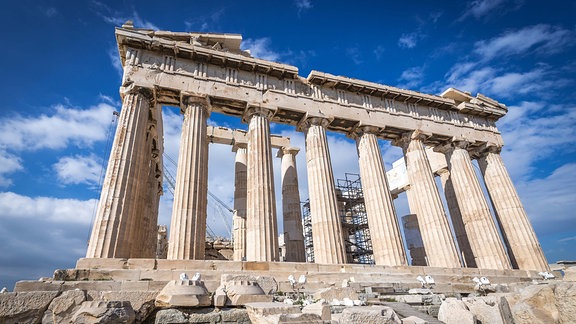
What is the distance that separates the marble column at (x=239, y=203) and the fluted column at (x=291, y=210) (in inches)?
108

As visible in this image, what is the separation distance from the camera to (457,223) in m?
22.8

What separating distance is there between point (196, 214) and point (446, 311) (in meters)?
10.2

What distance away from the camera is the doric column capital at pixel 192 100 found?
1566 centimetres

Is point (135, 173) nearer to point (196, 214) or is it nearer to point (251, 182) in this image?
point (196, 214)

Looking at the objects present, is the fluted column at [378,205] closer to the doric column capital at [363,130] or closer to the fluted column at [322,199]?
the doric column capital at [363,130]

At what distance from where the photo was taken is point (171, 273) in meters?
10.3

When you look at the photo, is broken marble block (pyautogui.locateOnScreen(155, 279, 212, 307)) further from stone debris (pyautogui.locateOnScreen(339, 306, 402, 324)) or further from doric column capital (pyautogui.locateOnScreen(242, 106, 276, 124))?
doric column capital (pyautogui.locateOnScreen(242, 106, 276, 124))

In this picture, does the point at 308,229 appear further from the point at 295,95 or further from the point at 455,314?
the point at 455,314

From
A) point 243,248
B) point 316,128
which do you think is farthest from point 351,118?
point 243,248

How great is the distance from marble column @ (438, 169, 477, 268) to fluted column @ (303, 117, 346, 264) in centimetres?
1217

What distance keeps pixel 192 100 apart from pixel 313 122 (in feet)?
23.4

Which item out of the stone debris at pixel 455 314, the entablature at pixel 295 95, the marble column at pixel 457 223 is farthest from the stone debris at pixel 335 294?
the marble column at pixel 457 223

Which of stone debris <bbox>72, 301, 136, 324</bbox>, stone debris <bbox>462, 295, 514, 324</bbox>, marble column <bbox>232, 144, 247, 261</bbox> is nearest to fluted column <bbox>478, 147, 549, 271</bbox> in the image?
stone debris <bbox>462, 295, 514, 324</bbox>

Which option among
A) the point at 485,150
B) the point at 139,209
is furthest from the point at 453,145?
the point at 139,209
